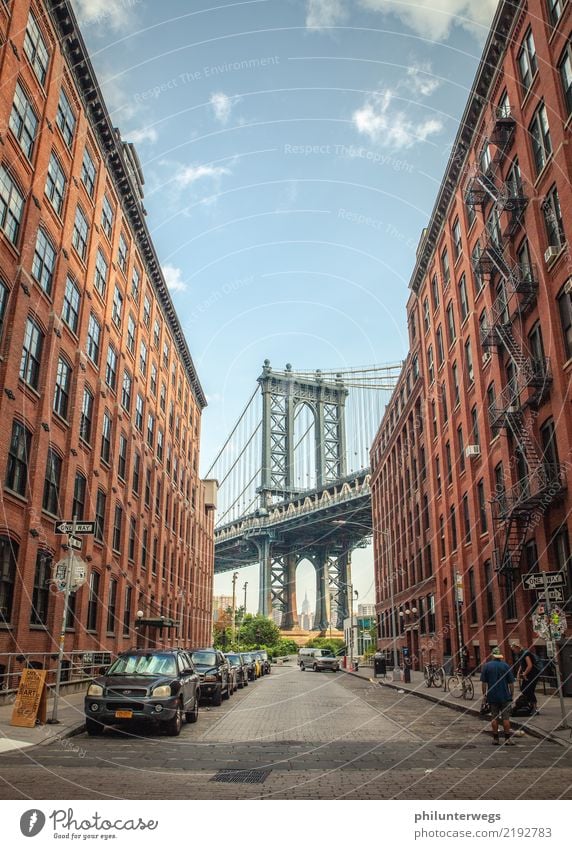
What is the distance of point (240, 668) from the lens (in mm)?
33719

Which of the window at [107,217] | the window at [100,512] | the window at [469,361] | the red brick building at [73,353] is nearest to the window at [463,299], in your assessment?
the window at [469,361]

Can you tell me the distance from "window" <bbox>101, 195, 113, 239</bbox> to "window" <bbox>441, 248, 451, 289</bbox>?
1790cm

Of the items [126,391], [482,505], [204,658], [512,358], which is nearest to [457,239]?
[512,358]

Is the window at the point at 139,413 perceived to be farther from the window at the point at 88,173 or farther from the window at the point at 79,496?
the window at the point at 88,173

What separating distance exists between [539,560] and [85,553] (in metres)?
17.3

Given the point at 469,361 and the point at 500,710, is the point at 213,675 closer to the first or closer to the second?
the point at 500,710

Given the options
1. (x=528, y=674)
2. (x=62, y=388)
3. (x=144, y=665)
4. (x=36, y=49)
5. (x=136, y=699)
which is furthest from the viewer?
(x=62, y=388)

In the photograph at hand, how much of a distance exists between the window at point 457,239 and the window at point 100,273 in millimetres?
17699

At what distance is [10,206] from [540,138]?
17986 millimetres

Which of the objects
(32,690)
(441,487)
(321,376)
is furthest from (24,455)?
(321,376)

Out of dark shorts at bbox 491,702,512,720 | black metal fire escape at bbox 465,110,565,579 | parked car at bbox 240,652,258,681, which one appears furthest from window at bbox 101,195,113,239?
dark shorts at bbox 491,702,512,720

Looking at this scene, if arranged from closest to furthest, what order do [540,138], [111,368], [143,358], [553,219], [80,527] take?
[80,527]
[553,219]
[540,138]
[111,368]
[143,358]

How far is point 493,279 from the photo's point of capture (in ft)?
102

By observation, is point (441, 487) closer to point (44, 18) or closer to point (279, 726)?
point (279, 726)
